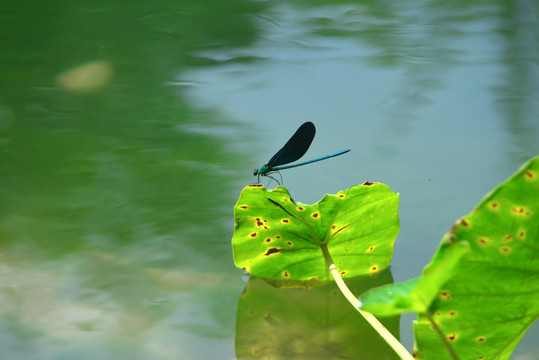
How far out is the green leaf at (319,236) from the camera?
0.72 meters

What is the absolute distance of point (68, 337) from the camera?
0.67m

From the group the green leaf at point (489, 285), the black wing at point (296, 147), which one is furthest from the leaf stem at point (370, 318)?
the black wing at point (296, 147)

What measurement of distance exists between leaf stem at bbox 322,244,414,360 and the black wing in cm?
30

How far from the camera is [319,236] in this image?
0.74 m

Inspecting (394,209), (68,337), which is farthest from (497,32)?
(68,337)

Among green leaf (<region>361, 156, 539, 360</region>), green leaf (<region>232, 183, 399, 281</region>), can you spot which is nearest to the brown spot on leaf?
green leaf (<region>232, 183, 399, 281</region>)

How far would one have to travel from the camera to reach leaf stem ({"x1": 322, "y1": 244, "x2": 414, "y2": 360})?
53 centimetres

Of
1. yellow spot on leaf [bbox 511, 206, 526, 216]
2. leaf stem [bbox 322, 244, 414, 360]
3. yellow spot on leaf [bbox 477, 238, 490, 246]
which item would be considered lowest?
leaf stem [bbox 322, 244, 414, 360]

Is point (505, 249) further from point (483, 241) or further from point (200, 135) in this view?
point (200, 135)

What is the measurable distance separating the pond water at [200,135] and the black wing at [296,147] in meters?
0.03

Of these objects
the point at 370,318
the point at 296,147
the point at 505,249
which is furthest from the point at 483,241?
the point at 296,147

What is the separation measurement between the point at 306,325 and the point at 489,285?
0.24 m

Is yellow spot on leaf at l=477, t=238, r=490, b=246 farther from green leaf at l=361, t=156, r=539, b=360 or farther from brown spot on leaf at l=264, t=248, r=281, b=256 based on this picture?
brown spot on leaf at l=264, t=248, r=281, b=256

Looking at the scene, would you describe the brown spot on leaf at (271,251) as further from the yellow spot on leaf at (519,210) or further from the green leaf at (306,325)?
the yellow spot on leaf at (519,210)
